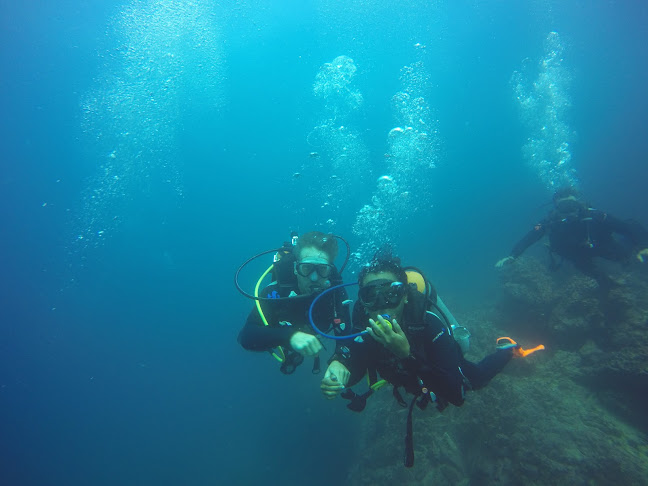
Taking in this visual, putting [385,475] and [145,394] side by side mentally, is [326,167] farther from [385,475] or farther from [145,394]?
[385,475]

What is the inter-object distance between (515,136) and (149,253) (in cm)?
8414

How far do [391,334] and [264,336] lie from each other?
5.45 feet

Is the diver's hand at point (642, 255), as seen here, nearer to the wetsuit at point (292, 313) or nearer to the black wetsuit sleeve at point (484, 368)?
the black wetsuit sleeve at point (484, 368)

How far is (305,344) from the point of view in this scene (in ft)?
8.78

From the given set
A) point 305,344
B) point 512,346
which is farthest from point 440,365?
point 512,346

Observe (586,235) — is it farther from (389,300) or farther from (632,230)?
(389,300)

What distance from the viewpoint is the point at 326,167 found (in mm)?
50594

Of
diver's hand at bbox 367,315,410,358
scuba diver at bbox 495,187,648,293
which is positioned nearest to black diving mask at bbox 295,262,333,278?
diver's hand at bbox 367,315,410,358

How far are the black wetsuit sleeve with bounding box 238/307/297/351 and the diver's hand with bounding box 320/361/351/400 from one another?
0.52 m

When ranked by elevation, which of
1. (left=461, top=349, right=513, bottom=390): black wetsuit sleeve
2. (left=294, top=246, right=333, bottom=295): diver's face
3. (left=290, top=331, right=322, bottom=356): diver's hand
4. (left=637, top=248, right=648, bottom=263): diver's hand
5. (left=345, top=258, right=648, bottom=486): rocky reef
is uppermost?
(left=294, top=246, right=333, bottom=295): diver's face

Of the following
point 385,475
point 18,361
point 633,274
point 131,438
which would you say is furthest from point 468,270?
point 18,361

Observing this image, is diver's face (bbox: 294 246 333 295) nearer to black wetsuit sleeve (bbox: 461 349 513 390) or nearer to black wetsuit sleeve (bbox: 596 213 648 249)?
black wetsuit sleeve (bbox: 461 349 513 390)

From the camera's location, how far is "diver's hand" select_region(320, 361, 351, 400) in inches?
97.9

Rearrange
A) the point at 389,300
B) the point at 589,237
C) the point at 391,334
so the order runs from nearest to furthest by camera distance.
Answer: the point at 391,334, the point at 389,300, the point at 589,237
